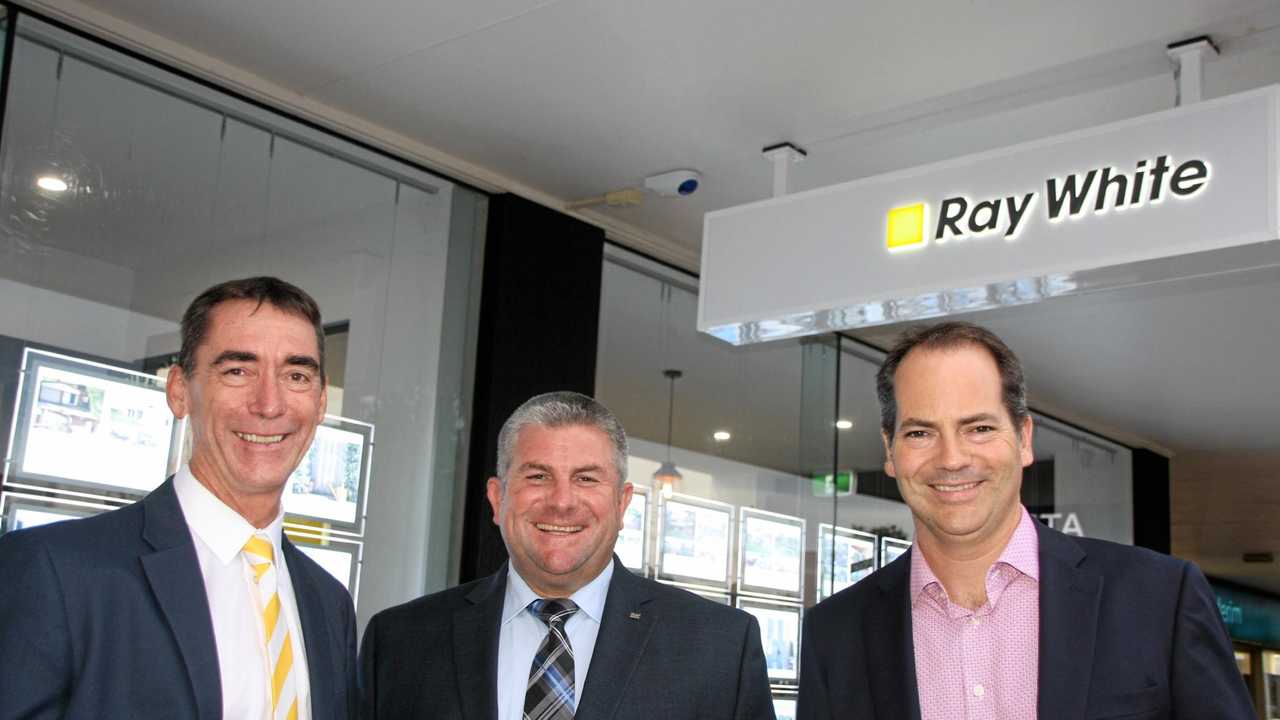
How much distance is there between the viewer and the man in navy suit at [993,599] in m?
1.80

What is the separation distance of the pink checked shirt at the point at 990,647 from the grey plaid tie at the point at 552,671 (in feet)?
2.04

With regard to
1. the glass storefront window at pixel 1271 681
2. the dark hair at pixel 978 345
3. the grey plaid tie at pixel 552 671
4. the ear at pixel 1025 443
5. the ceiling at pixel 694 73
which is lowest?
the glass storefront window at pixel 1271 681

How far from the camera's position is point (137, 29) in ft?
13.4

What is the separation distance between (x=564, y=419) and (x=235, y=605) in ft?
2.28

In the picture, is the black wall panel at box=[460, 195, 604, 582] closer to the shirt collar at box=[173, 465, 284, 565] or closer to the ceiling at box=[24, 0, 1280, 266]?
the ceiling at box=[24, 0, 1280, 266]

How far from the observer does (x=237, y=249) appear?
172 inches

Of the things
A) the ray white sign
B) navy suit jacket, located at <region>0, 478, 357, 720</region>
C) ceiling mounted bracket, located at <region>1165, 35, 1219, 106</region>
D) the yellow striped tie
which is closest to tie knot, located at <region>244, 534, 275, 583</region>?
the yellow striped tie

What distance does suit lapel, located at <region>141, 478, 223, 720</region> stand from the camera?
5.77 feet

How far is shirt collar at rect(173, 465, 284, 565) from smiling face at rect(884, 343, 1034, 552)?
103 centimetres

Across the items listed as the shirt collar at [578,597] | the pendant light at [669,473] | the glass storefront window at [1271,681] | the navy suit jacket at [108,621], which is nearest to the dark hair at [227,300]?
the navy suit jacket at [108,621]

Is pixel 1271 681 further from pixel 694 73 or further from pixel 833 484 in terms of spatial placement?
pixel 694 73

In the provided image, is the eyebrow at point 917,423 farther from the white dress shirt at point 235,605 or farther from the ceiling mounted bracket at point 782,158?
the ceiling mounted bracket at point 782,158

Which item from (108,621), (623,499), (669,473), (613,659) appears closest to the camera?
(108,621)

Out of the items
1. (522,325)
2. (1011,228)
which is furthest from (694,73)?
(522,325)
